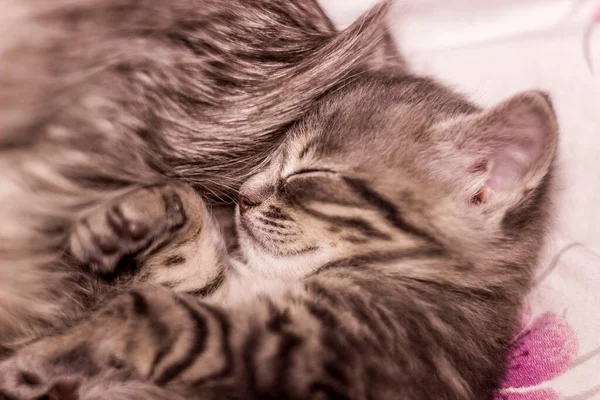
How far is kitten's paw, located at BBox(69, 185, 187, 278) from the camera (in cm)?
127

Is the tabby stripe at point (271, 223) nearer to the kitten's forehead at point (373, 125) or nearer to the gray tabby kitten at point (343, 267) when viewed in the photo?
the gray tabby kitten at point (343, 267)

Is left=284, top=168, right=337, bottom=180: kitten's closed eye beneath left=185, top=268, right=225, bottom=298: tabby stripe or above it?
above

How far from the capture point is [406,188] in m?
1.33

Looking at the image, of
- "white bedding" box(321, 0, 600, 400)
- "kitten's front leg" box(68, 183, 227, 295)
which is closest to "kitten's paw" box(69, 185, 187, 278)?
"kitten's front leg" box(68, 183, 227, 295)

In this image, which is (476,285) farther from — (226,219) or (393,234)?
(226,219)

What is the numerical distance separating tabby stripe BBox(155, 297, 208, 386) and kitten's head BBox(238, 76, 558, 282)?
0.86 ft

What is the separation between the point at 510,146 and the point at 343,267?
40cm

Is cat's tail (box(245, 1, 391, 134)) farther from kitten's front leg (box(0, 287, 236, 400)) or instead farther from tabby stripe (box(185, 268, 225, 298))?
kitten's front leg (box(0, 287, 236, 400))

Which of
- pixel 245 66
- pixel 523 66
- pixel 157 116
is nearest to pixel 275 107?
pixel 245 66

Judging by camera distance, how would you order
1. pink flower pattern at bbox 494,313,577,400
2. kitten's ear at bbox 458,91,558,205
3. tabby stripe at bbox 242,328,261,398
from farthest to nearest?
pink flower pattern at bbox 494,313,577,400 < kitten's ear at bbox 458,91,558,205 < tabby stripe at bbox 242,328,261,398

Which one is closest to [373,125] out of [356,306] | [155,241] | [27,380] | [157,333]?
[356,306]

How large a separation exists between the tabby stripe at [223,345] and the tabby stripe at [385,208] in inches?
14.6

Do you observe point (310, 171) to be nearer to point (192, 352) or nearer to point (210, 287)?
point (210, 287)

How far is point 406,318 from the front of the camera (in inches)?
48.5
